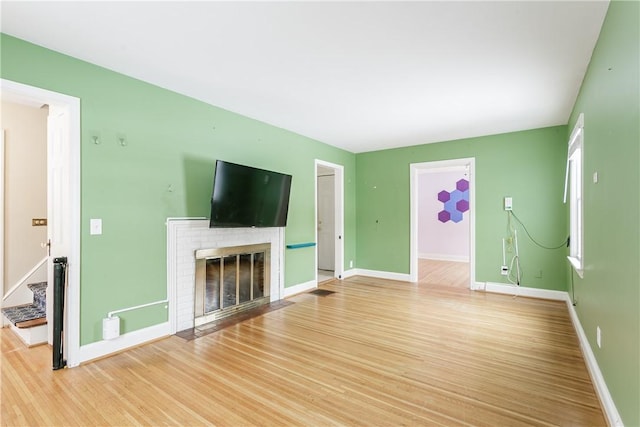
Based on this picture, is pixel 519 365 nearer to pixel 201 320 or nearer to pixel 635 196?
pixel 635 196

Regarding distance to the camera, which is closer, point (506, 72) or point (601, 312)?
point (601, 312)

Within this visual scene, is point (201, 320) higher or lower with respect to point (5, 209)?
lower

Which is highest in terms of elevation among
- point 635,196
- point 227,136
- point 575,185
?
point 227,136

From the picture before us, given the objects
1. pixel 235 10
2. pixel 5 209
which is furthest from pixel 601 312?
pixel 5 209

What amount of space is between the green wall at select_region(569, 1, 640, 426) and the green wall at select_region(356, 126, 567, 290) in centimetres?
242

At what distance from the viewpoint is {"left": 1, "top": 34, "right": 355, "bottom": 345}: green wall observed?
105 inches

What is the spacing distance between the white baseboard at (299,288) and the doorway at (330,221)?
0.73 metres

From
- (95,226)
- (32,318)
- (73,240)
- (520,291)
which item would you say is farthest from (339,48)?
(520,291)

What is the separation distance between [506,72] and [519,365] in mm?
2605

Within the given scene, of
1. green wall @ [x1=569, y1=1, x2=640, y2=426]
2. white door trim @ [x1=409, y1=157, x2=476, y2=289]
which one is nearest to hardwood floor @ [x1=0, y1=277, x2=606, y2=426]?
green wall @ [x1=569, y1=1, x2=640, y2=426]

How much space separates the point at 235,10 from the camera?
204 centimetres

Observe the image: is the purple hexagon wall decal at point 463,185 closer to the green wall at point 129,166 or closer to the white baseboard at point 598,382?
the white baseboard at point 598,382

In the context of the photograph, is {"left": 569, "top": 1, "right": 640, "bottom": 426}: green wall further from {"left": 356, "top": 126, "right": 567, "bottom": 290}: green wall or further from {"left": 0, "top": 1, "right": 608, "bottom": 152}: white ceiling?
{"left": 356, "top": 126, "right": 567, "bottom": 290}: green wall

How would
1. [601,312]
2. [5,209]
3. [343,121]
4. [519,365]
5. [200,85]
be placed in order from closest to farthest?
[601,312] → [519,365] → [200,85] → [5,209] → [343,121]
